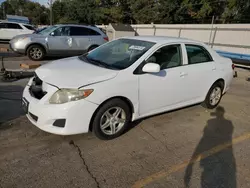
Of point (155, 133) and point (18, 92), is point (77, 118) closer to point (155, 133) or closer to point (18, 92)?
point (155, 133)

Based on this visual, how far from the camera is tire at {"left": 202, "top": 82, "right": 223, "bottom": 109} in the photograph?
4801 millimetres

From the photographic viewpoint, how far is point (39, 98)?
3137 millimetres

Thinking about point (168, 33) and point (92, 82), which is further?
point (168, 33)

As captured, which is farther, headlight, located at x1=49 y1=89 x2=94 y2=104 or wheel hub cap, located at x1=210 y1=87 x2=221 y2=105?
wheel hub cap, located at x1=210 y1=87 x2=221 y2=105

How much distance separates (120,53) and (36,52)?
6785mm

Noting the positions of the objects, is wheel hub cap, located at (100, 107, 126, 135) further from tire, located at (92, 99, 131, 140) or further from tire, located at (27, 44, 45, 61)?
tire, located at (27, 44, 45, 61)

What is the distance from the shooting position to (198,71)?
427cm

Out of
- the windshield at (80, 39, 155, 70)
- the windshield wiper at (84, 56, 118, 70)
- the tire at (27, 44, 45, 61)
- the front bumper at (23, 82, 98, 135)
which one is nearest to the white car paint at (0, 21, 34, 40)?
the tire at (27, 44, 45, 61)

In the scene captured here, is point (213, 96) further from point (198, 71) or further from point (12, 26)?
point (12, 26)

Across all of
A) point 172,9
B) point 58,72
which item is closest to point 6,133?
point 58,72

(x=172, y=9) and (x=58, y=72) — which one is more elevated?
(x=172, y=9)

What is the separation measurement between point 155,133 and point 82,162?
4.70 ft

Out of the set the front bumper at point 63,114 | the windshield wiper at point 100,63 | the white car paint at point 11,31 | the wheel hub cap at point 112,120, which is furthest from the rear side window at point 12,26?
the wheel hub cap at point 112,120

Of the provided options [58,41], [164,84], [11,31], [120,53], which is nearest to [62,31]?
[58,41]
